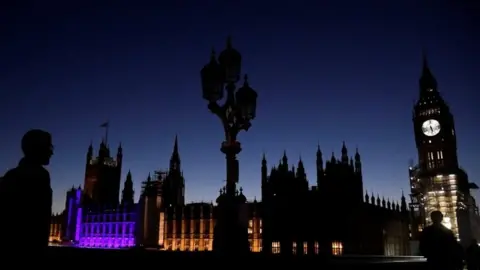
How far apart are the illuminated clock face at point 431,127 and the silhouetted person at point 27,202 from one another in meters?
85.0

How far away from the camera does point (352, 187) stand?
53031 millimetres

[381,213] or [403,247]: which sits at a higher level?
[381,213]

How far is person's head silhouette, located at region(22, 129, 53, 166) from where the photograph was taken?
278cm

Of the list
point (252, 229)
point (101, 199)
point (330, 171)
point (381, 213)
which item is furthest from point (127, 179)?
point (381, 213)

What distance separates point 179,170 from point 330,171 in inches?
1618

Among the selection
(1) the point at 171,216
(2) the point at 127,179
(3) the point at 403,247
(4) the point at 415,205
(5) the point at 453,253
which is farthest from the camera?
(2) the point at 127,179

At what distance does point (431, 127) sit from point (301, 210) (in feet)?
170

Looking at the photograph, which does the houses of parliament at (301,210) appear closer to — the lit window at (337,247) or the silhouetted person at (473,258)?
the lit window at (337,247)

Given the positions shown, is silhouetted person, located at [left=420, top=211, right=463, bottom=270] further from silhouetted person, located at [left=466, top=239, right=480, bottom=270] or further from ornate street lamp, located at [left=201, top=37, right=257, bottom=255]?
silhouetted person, located at [left=466, top=239, right=480, bottom=270]

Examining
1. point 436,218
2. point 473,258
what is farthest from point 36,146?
point 473,258

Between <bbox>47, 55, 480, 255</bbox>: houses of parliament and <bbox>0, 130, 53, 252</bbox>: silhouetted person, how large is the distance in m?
25.1

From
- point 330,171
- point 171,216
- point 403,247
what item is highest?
point 330,171

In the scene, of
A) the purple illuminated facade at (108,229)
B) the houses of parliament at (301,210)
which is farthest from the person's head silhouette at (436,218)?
the purple illuminated facade at (108,229)

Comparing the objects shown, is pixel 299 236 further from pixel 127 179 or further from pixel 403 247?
pixel 127 179
